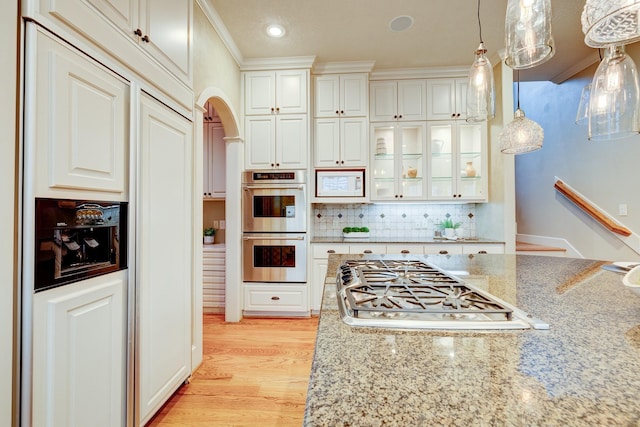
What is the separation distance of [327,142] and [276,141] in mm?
584

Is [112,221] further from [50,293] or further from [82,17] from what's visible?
[82,17]

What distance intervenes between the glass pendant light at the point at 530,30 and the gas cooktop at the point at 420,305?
3.17ft

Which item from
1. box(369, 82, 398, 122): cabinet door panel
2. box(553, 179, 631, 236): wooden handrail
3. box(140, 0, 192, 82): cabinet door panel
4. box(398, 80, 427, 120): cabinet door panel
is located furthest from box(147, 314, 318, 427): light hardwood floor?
box(553, 179, 631, 236): wooden handrail

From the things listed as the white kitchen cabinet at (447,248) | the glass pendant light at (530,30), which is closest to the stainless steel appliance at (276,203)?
the white kitchen cabinet at (447,248)

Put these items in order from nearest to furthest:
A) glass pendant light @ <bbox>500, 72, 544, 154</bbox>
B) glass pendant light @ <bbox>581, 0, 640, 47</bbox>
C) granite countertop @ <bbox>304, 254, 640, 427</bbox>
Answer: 1. granite countertop @ <bbox>304, 254, 640, 427</bbox>
2. glass pendant light @ <bbox>581, 0, 640, 47</bbox>
3. glass pendant light @ <bbox>500, 72, 544, 154</bbox>

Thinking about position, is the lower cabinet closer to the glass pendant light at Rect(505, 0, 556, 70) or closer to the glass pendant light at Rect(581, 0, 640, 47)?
the glass pendant light at Rect(505, 0, 556, 70)

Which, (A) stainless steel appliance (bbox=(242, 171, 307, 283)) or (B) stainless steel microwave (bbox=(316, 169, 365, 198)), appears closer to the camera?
(A) stainless steel appliance (bbox=(242, 171, 307, 283))

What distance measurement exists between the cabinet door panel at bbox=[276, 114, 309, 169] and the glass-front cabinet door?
843 millimetres

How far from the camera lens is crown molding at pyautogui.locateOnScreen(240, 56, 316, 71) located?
3105 millimetres

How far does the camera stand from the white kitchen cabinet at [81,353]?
0.93m

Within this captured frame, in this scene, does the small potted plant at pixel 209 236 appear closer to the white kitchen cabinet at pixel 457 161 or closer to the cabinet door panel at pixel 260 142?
the cabinet door panel at pixel 260 142

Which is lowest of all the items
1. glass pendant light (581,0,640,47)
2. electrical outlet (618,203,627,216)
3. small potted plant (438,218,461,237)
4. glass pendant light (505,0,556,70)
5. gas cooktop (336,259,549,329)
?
gas cooktop (336,259,549,329)

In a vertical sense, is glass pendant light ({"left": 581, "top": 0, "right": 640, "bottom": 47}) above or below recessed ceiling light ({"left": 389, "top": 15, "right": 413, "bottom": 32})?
below

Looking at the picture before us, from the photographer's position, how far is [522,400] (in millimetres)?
407
